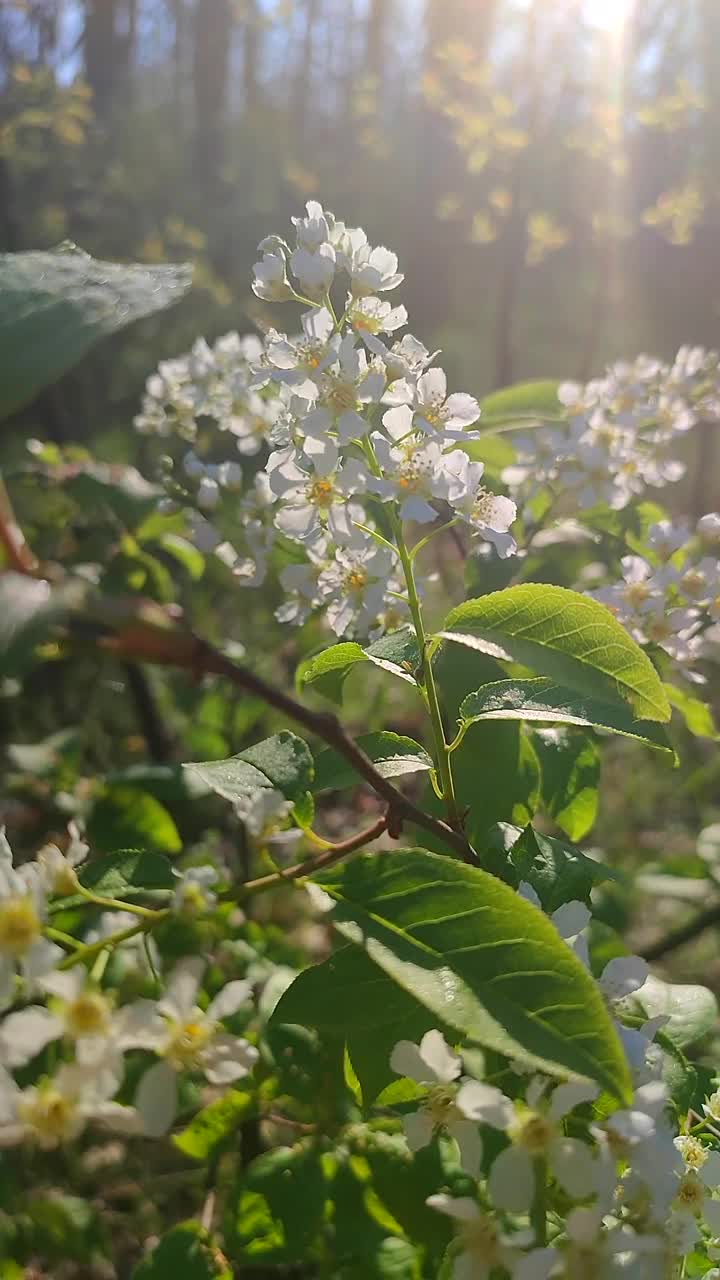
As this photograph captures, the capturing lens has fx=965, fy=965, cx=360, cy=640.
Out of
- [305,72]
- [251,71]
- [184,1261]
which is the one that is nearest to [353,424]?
[184,1261]

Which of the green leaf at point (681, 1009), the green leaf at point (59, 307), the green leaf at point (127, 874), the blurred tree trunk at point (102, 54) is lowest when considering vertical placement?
the green leaf at point (681, 1009)

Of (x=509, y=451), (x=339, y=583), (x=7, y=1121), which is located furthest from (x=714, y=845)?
(x=7, y=1121)

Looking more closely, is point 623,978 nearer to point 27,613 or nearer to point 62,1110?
point 62,1110

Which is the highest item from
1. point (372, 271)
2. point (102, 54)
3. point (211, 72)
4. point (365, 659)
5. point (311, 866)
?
point (211, 72)

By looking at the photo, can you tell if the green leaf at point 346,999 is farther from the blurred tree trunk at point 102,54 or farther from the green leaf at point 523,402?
the blurred tree trunk at point 102,54

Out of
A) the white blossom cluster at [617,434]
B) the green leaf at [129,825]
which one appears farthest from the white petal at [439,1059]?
the white blossom cluster at [617,434]
